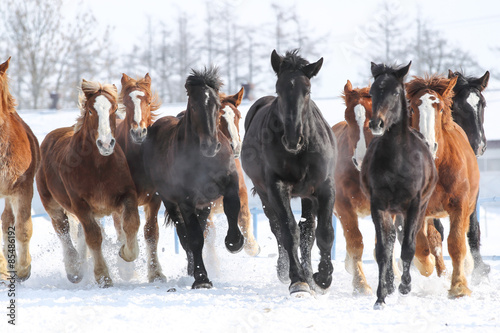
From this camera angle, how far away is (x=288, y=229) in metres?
6.10

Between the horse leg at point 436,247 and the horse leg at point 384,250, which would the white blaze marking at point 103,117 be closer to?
the horse leg at point 384,250

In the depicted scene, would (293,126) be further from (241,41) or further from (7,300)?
(241,41)

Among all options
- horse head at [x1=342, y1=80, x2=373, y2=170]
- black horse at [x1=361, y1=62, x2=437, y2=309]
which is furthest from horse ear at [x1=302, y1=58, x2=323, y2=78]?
horse head at [x1=342, y1=80, x2=373, y2=170]

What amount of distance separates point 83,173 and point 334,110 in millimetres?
16604

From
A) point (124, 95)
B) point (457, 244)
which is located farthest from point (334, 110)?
point (457, 244)

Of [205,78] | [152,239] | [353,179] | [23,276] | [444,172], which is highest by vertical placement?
[205,78]

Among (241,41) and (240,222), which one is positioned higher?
(241,41)

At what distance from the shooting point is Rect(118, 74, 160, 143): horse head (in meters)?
7.50

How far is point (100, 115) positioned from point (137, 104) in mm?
740

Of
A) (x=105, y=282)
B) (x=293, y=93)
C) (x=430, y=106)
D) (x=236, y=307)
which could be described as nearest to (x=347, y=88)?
(x=430, y=106)

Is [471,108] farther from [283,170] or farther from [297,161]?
[283,170]

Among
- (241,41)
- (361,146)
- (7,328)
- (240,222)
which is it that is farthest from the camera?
(241,41)

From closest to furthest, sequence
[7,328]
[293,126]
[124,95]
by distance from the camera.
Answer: [7,328] → [293,126] → [124,95]

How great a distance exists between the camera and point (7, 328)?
15.5 feet
